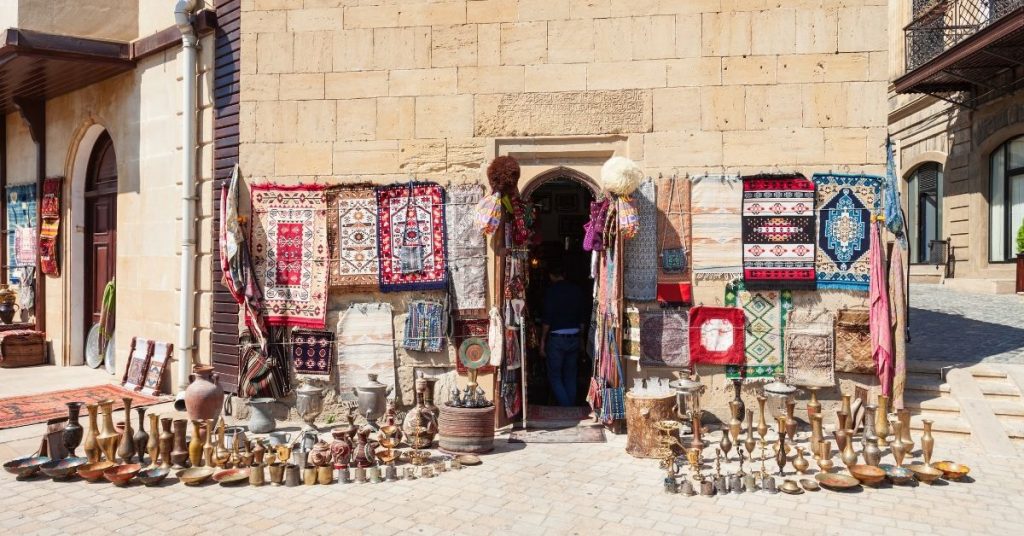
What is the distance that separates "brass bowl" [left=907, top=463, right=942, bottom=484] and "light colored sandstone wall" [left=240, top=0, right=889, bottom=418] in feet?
6.00

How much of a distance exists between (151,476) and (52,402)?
3.83 metres

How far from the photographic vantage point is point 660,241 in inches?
259

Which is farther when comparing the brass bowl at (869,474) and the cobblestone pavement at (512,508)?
the brass bowl at (869,474)

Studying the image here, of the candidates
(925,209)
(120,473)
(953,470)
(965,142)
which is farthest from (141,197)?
(925,209)

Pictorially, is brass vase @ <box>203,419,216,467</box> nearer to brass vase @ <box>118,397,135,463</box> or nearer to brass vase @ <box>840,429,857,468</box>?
brass vase @ <box>118,397,135,463</box>

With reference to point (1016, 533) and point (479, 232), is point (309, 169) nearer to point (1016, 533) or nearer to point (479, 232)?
point (479, 232)

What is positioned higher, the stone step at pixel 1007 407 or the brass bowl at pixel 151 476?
the stone step at pixel 1007 407

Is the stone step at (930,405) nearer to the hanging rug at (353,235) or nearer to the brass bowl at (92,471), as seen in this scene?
the hanging rug at (353,235)

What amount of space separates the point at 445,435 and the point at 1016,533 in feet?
13.2

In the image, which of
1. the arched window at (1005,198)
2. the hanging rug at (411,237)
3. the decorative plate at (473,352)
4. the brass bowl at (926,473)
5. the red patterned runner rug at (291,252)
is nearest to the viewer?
the brass bowl at (926,473)

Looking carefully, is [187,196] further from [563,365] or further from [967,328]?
[967,328]

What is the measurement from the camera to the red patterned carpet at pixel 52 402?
7.01 m

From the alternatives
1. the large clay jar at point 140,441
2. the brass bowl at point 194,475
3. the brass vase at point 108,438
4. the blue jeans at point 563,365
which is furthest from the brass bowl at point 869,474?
the brass vase at point 108,438

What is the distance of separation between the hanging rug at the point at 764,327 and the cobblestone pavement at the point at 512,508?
1.75m
